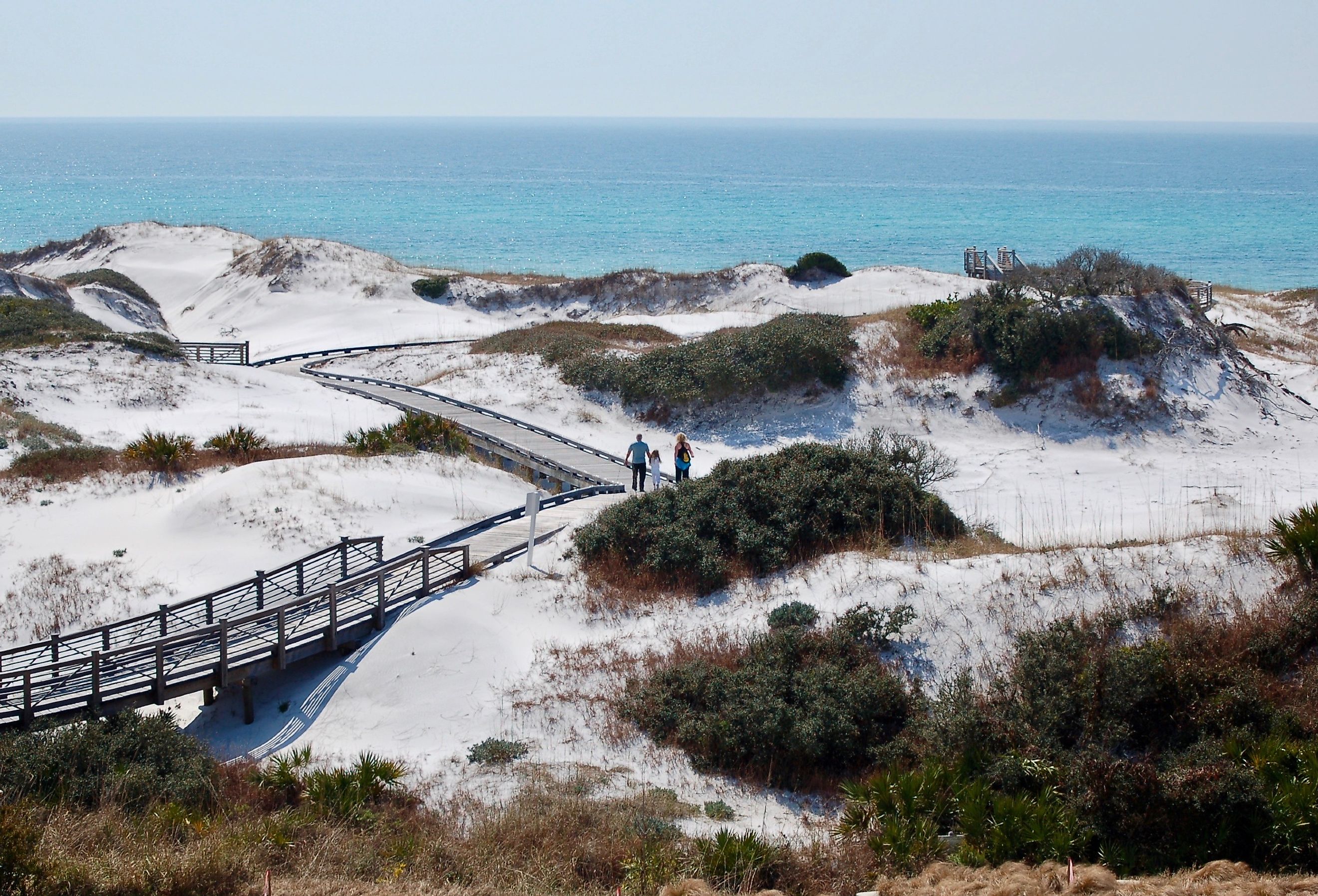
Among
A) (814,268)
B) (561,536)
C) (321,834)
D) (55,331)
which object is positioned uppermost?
(814,268)

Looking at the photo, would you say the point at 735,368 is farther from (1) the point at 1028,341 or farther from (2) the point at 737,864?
(2) the point at 737,864

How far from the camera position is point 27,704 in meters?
13.2

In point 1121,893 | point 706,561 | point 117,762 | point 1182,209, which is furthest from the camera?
point 1182,209

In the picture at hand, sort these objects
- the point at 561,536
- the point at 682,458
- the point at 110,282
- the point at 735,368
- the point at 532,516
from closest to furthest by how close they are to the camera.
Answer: the point at 532,516
the point at 561,536
the point at 682,458
the point at 735,368
the point at 110,282

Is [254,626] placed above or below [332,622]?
below

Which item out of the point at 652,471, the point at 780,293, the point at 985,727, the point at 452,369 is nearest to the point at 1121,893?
the point at 985,727

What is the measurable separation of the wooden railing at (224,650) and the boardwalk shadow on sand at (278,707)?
1.20ft

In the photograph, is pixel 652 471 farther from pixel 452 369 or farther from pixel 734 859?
pixel 452 369

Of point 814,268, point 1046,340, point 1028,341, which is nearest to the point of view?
point 1028,341

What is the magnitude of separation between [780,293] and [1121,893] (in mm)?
43072

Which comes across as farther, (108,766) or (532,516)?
(532,516)

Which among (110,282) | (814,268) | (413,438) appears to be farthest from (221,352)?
(814,268)

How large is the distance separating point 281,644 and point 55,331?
2688cm

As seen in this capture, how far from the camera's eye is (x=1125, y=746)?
12.2 m
